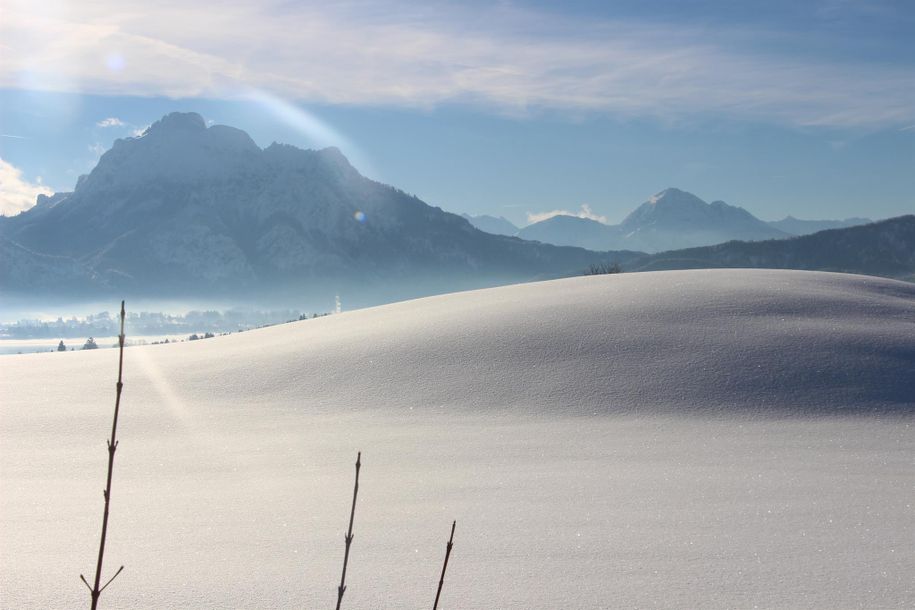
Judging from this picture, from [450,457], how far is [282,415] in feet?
13.5

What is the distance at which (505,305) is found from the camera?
62.0ft

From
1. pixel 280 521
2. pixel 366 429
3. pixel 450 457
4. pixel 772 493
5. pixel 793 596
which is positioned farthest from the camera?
pixel 366 429

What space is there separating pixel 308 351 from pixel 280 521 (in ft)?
31.9

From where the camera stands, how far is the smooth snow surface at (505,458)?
545 centimetres

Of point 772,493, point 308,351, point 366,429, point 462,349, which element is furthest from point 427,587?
point 308,351

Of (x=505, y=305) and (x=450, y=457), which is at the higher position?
(x=505, y=305)

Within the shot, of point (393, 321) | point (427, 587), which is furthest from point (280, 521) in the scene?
point (393, 321)

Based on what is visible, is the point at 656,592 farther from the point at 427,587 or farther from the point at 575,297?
the point at 575,297

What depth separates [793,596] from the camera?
16.6ft

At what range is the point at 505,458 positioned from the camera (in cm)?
942

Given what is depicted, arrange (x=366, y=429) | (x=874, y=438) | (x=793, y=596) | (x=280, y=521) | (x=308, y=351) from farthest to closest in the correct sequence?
(x=308, y=351), (x=366, y=429), (x=874, y=438), (x=280, y=521), (x=793, y=596)

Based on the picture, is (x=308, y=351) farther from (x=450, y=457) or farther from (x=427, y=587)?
(x=427, y=587)

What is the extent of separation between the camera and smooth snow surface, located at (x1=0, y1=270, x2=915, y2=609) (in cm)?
545

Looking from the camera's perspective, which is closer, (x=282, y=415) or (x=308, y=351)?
(x=282, y=415)
